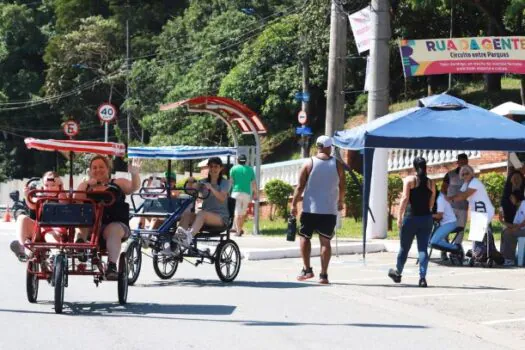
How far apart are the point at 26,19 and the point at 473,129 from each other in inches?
2442

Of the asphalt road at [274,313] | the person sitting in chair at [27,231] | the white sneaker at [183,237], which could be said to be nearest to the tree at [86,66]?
the asphalt road at [274,313]

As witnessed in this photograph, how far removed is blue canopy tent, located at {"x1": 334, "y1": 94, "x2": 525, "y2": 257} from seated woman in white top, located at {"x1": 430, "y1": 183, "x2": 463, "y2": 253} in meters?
1.07

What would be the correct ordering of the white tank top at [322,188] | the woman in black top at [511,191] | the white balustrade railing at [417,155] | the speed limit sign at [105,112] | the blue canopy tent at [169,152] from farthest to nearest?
the speed limit sign at [105,112] → the white balustrade railing at [417,155] → the blue canopy tent at [169,152] → the woman in black top at [511,191] → the white tank top at [322,188]

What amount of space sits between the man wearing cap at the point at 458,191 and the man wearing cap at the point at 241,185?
693cm

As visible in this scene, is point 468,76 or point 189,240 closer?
point 189,240

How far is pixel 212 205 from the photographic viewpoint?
15766mm

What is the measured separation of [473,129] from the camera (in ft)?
59.1

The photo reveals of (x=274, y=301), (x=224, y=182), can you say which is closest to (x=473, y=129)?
(x=224, y=182)

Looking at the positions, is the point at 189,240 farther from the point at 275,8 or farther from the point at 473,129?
the point at 275,8

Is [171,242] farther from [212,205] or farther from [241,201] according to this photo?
[241,201]

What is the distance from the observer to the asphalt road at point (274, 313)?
10359 mm

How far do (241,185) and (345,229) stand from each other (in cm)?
286

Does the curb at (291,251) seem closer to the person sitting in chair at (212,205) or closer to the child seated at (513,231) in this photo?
the child seated at (513,231)

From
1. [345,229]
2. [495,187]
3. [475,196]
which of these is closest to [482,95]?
[495,187]
